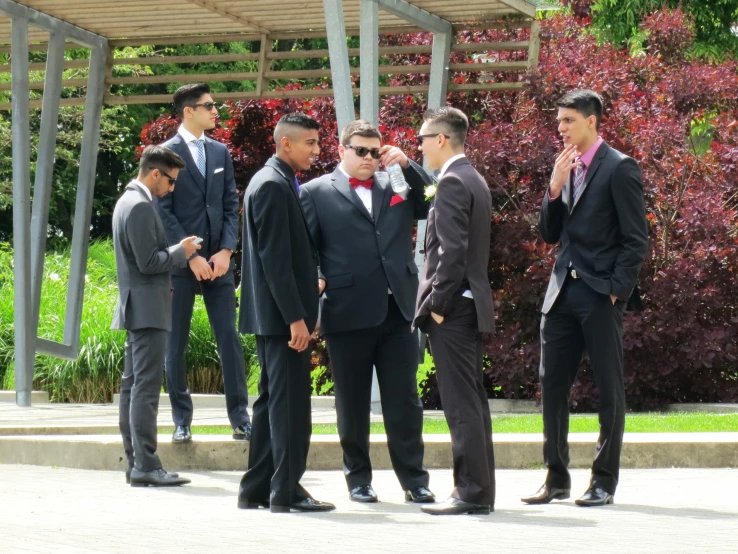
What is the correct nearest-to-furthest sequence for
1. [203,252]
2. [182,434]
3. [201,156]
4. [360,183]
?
[360,183] < [182,434] < [203,252] < [201,156]

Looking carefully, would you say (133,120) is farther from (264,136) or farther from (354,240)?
(354,240)

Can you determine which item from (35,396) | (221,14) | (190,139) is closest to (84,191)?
(35,396)

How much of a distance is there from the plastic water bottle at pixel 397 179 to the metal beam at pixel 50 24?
6.22 meters

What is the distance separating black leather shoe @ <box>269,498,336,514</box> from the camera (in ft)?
23.9

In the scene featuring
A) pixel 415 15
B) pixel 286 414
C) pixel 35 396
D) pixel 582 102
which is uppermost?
pixel 415 15

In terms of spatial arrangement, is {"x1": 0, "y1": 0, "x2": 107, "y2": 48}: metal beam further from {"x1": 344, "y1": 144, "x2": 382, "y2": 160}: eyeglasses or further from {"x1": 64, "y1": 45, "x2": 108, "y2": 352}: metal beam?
{"x1": 344, "y1": 144, "x2": 382, "y2": 160}: eyeglasses

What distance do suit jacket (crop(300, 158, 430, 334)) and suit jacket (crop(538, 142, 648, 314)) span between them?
2.56 feet

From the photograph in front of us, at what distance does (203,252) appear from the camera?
9.29 m

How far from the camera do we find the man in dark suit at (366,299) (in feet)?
24.8

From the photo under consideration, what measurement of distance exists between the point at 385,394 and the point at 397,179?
Answer: 46.3 inches

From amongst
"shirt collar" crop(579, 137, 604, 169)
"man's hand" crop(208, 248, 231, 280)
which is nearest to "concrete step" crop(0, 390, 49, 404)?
"man's hand" crop(208, 248, 231, 280)

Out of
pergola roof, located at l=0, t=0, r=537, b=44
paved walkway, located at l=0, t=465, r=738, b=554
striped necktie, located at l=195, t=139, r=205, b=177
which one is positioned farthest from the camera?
pergola roof, located at l=0, t=0, r=537, b=44

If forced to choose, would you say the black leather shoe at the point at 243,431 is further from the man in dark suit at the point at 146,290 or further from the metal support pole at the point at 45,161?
the metal support pole at the point at 45,161

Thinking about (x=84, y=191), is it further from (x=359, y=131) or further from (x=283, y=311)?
(x=283, y=311)
